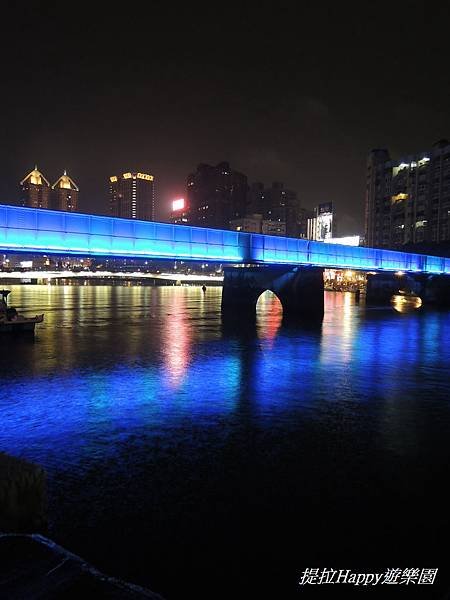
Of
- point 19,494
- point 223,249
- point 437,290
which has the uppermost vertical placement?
point 223,249

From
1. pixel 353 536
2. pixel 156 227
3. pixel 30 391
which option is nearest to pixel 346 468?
pixel 353 536

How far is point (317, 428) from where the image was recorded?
A: 14.9m

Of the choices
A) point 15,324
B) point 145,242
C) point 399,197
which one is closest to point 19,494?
point 15,324

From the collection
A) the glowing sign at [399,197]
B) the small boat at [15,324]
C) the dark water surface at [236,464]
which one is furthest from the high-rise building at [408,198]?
the dark water surface at [236,464]

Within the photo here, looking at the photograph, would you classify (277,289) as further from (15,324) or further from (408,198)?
(408,198)

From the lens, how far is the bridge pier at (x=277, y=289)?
194 ft

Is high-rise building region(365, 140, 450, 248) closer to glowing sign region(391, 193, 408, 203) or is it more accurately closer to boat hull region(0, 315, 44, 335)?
glowing sign region(391, 193, 408, 203)

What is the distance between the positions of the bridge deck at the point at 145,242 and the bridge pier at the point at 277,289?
228 cm

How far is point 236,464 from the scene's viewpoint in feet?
38.5

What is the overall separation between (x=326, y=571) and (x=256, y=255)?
1935 inches

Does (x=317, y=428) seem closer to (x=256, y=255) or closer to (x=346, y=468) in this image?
(x=346, y=468)

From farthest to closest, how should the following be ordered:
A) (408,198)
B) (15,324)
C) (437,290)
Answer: (408,198)
(437,290)
(15,324)

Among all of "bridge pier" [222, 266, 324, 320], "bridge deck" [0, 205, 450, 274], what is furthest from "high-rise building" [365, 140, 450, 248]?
"bridge pier" [222, 266, 324, 320]

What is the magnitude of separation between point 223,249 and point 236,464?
140 feet
